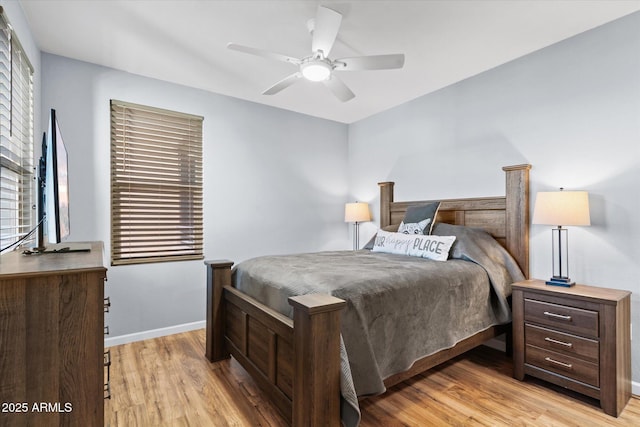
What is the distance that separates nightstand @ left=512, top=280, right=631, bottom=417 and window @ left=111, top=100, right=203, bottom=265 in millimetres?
3085

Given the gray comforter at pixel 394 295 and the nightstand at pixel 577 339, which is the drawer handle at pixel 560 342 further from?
the gray comforter at pixel 394 295

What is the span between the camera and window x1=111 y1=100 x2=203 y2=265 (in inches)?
121

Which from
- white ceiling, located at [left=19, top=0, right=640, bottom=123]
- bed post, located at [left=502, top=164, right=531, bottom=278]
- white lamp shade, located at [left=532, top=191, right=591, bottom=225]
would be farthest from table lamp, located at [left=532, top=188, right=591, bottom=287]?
white ceiling, located at [left=19, top=0, right=640, bottom=123]

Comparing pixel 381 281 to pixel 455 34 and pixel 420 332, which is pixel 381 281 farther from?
pixel 455 34

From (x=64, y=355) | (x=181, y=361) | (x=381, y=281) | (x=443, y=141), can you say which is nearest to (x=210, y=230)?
(x=181, y=361)

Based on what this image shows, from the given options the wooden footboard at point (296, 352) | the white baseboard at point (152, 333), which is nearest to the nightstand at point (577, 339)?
the wooden footboard at point (296, 352)

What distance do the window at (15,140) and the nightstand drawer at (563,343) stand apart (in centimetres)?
334

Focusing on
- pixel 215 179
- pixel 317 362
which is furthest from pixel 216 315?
pixel 215 179

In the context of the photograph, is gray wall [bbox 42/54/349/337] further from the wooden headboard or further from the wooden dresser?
the wooden dresser

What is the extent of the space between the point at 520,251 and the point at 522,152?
878 mm

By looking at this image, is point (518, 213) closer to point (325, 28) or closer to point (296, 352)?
point (325, 28)

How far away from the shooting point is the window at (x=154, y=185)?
3.07 m

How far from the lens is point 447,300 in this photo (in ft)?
7.11

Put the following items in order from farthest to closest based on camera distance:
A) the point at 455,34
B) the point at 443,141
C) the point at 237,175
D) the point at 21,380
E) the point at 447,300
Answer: the point at 237,175
the point at 443,141
the point at 455,34
the point at 447,300
the point at 21,380
